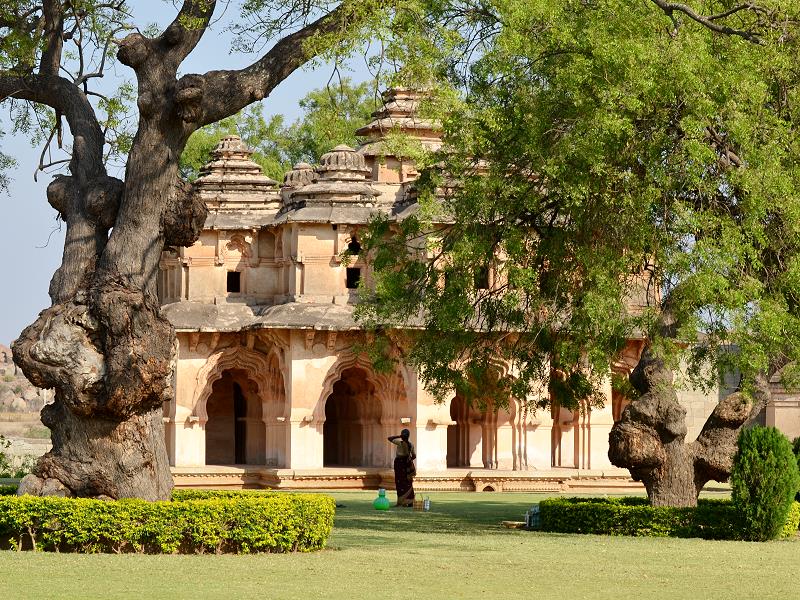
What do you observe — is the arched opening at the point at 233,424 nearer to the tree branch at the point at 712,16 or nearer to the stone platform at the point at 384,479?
the stone platform at the point at 384,479

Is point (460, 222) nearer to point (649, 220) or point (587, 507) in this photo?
point (649, 220)

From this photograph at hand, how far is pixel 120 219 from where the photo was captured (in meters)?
16.3

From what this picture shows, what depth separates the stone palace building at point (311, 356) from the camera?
31.3 metres

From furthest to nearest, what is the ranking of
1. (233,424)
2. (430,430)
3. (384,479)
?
1. (233,424)
2. (430,430)
3. (384,479)

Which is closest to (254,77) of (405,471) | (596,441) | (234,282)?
(405,471)

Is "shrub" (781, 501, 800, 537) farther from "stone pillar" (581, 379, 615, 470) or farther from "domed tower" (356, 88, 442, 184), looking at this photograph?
"domed tower" (356, 88, 442, 184)

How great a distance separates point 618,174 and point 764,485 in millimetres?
3757

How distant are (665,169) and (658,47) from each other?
1284 millimetres

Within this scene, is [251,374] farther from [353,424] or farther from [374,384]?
[353,424]

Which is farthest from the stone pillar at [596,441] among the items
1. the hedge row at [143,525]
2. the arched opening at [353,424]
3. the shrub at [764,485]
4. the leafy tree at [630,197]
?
the hedge row at [143,525]

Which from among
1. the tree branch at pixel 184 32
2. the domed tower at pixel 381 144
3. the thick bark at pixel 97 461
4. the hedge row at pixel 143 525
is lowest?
the hedge row at pixel 143 525

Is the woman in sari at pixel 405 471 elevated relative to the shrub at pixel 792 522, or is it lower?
elevated

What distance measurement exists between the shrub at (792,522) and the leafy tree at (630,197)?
1.01 meters

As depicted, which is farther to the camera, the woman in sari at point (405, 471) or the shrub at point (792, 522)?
the woman in sari at point (405, 471)
